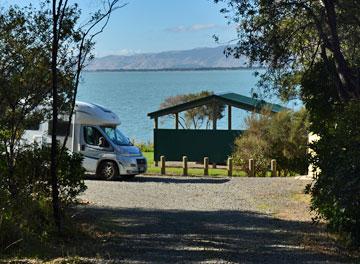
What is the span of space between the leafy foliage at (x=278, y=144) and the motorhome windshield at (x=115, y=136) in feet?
23.4

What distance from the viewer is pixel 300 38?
14.7 meters

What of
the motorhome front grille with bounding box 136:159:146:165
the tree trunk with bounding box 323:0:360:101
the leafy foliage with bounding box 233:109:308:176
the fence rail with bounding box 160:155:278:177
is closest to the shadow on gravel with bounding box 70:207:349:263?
the tree trunk with bounding box 323:0:360:101

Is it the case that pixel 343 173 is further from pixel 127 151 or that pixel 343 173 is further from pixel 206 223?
pixel 127 151

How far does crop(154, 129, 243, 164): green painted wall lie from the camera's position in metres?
32.0

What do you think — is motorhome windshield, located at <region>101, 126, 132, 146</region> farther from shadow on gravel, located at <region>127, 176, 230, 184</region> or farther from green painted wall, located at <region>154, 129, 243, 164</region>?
green painted wall, located at <region>154, 129, 243, 164</region>

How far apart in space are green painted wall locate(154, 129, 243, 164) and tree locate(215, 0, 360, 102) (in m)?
16.6

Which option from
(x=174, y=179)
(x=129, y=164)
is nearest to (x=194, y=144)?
(x=174, y=179)

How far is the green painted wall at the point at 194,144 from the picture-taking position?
3203 cm

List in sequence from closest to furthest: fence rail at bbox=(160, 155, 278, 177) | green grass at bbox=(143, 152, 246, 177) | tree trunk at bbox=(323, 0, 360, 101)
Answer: tree trunk at bbox=(323, 0, 360, 101), fence rail at bbox=(160, 155, 278, 177), green grass at bbox=(143, 152, 246, 177)

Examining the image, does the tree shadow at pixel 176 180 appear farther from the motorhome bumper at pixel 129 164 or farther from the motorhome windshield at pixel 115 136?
the motorhome windshield at pixel 115 136

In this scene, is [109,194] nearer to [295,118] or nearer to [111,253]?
[111,253]

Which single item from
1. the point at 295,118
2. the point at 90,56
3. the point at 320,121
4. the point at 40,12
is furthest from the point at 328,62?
the point at 295,118

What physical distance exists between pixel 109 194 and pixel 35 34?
7758mm

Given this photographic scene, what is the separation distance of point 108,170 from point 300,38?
1095 centimetres
